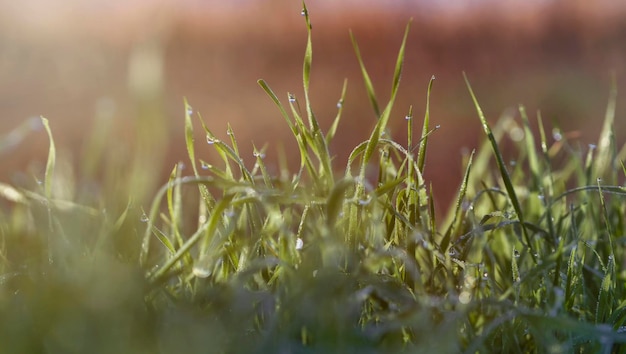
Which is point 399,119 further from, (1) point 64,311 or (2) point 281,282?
(1) point 64,311

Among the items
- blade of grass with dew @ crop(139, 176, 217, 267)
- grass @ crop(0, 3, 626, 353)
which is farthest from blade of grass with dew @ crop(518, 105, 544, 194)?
blade of grass with dew @ crop(139, 176, 217, 267)

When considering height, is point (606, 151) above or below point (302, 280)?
below

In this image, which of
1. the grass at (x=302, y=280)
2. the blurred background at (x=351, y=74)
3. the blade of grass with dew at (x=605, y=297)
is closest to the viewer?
the grass at (x=302, y=280)

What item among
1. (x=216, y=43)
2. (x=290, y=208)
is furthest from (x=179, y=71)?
(x=290, y=208)

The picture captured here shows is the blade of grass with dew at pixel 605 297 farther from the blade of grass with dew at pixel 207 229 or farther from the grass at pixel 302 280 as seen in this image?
the blade of grass with dew at pixel 207 229

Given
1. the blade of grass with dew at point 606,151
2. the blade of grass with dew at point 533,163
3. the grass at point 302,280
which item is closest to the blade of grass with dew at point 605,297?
the grass at point 302,280

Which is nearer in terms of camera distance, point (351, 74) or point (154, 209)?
point (154, 209)

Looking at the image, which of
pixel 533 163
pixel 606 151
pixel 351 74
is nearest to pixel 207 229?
pixel 533 163

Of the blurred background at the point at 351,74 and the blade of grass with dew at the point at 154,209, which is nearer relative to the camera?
the blade of grass with dew at the point at 154,209

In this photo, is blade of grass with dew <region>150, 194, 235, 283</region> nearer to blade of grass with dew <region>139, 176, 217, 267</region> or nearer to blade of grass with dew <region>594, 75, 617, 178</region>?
blade of grass with dew <region>139, 176, 217, 267</region>

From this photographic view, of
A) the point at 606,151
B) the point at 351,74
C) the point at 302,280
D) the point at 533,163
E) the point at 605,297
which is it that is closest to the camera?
the point at 302,280

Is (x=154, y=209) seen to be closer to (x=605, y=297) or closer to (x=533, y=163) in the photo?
(x=605, y=297)
